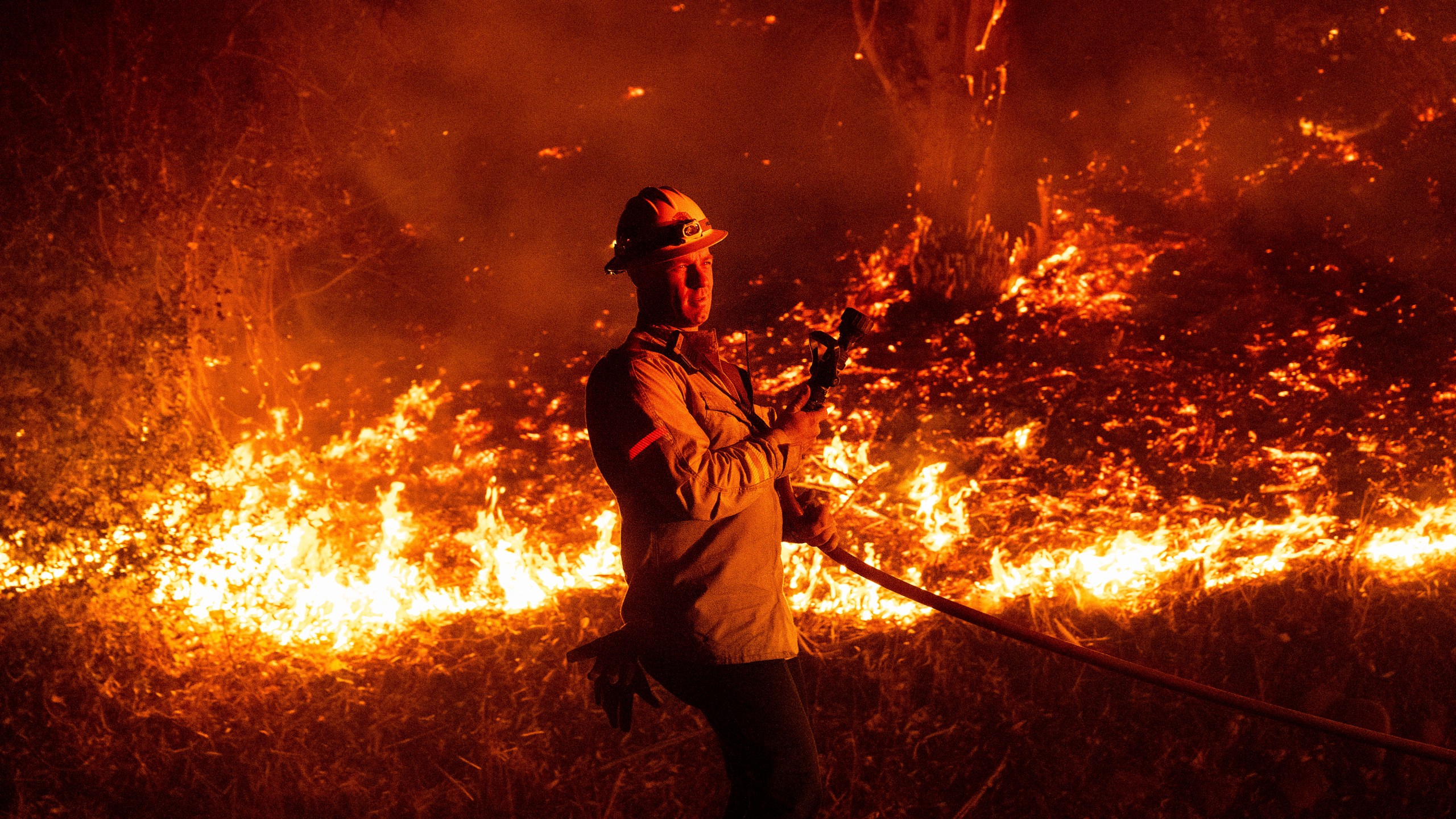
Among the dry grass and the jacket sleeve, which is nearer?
the jacket sleeve

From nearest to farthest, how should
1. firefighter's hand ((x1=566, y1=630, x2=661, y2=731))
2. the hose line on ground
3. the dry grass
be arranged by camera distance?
1. firefighter's hand ((x1=566, y1=630, x2=661, y2=731))
2. the hose line on ground
3. the dry grass

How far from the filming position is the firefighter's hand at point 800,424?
254 centimetres

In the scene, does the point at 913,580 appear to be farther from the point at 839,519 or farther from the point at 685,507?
the point at 685,507

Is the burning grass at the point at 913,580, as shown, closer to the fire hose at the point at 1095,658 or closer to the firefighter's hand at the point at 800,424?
the fire hose at the point at 1095,658

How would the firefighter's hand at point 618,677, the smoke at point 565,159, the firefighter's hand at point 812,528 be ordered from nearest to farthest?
the firefighter's hand at point 618,677
the firefighter's hand at point 812,528
the smoke at point 565,159

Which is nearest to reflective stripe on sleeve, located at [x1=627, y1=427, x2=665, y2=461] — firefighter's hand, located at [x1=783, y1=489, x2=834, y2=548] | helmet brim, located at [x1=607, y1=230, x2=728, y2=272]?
helmet brim, located at [x1=607, y1=230, x2=728, y2=272]

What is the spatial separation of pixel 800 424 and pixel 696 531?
0.48 meters

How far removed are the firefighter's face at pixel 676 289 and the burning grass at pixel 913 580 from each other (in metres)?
2.22

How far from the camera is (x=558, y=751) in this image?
4.00m

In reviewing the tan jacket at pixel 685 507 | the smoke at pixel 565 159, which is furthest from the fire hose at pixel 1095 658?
the smoke at pixel 565 159

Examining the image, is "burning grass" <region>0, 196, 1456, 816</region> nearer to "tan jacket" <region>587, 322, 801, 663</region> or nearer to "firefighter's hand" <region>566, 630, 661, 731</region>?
"firefighter's hand" <region>566, 630, 661, 731</region>

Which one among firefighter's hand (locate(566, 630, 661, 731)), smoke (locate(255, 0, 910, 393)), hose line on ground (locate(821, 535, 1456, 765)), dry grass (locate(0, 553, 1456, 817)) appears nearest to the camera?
firefighter's hand (locate(566, 630, 661, 731))

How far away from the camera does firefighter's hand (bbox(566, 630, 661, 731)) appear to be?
8.10 ft

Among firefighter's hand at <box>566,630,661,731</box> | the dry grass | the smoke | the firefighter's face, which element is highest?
the smoke
